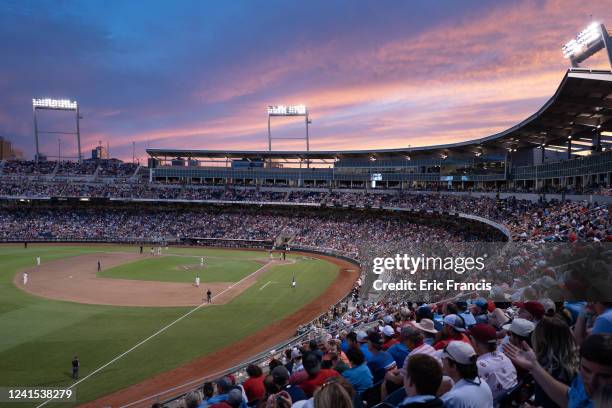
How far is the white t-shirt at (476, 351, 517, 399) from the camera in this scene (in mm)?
4621

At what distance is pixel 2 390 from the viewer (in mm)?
16547

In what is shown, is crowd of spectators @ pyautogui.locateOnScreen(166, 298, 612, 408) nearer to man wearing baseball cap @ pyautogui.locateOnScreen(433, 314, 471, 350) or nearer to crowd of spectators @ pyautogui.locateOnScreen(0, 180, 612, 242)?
man wearing baseball cap @ pyautogui.locateOnScreen(433, 314, 471, 350)

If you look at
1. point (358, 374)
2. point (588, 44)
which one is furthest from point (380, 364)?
point (588, 44)

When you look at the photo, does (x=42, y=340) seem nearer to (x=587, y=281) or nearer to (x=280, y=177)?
(x=587, y=281)

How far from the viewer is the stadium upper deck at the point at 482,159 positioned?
3069cm

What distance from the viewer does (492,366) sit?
4652 millimetres

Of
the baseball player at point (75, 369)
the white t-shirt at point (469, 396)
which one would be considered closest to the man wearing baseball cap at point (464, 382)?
the white t-shirt at point (469, 396)

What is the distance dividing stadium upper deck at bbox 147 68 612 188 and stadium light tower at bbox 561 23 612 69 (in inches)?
143

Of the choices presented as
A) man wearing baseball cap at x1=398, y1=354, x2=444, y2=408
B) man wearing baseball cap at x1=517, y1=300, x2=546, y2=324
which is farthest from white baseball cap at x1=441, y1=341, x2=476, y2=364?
man wearing baseball cap at x1=517, y1=300, x2=546, y2=324

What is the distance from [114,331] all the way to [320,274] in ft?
72.7

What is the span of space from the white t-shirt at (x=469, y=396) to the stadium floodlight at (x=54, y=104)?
321ft

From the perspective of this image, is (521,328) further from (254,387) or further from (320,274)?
(320,274)

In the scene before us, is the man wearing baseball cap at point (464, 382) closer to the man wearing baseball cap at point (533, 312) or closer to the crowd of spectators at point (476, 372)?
the crowd of spectators at point (476, 372)

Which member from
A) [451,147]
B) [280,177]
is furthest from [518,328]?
[280,177]
